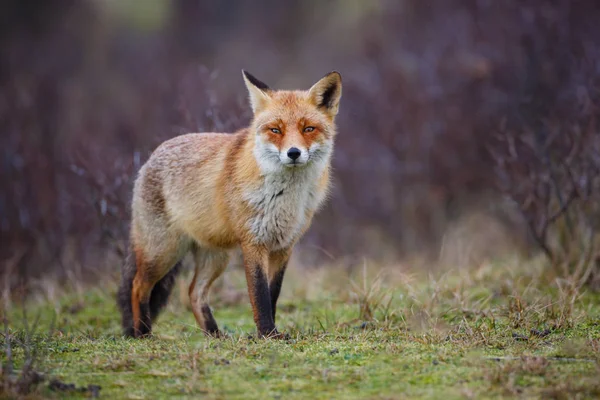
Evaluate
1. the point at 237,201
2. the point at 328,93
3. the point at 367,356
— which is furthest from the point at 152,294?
the point at 367,356

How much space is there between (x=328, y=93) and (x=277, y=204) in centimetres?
112

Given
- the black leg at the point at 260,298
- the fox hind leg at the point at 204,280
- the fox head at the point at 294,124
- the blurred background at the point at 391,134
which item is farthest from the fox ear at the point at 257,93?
the blurred background at the point at 391,134

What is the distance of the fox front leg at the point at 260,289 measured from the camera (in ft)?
18.9

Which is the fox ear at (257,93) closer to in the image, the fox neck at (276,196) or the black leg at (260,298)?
the fox neck at (276,196)

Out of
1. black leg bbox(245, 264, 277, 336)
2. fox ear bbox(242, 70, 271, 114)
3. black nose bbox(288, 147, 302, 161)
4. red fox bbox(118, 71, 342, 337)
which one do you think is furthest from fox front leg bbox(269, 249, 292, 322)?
fox ear bbox(242, 70, 271, 114)

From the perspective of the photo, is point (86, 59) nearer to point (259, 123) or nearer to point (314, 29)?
point (314, 29)

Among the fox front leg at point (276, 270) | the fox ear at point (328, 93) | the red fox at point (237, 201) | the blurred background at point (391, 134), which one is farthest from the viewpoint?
the blurred background at point (391, 134)

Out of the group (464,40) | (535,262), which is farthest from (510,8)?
(535,262)

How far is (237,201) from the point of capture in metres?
6.03

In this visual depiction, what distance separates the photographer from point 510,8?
13562 millimetres

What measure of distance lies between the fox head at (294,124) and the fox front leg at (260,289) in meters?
0.74

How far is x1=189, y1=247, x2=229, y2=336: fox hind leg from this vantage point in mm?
7020

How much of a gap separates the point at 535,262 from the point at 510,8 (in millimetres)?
6792

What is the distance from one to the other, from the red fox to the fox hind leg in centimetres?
1
